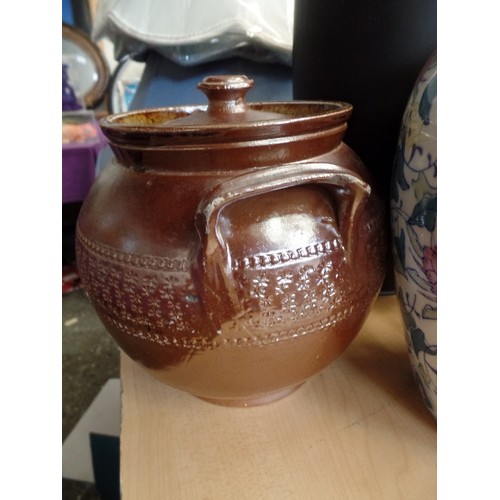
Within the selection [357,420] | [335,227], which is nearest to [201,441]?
[357,420]

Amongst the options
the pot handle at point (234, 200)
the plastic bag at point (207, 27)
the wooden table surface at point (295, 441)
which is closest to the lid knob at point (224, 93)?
the pot handle at point (234, 200)

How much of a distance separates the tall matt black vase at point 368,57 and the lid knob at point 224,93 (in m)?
0.18

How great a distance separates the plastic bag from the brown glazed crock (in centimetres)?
51

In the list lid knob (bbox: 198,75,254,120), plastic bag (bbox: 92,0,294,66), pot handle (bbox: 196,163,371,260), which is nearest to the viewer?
pot handle (bbox: 196,163,371,260)

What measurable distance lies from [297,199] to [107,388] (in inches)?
33.4

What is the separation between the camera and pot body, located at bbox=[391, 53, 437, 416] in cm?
46

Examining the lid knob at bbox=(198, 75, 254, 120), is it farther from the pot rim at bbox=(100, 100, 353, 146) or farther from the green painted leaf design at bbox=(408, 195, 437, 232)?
the green painted leaf design at bbox=(408, 195, 437, 232)

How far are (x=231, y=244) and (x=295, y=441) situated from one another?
0.25 metres

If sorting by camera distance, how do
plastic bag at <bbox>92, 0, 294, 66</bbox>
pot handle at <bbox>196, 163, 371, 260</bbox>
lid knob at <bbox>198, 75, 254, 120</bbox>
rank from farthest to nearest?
1. plastic bag at <bbox>92, 0, 294, 66</bbox>
2. lid knob at <bbox>198, 75, 254, 120</bbox>
3. pot handle at <bbox>196, 163, 371, 260</bbox>

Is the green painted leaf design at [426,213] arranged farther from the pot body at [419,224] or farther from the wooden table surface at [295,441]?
the wooden table surface at [295,441]

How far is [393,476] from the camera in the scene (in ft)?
1.65

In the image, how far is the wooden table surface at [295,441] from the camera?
495mm

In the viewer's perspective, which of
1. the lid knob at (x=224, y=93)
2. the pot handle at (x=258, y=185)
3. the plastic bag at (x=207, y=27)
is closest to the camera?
the pot handle at (x=258, y=185)

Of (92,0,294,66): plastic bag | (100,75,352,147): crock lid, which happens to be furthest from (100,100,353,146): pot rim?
(92,0,294,66): plastic bag
